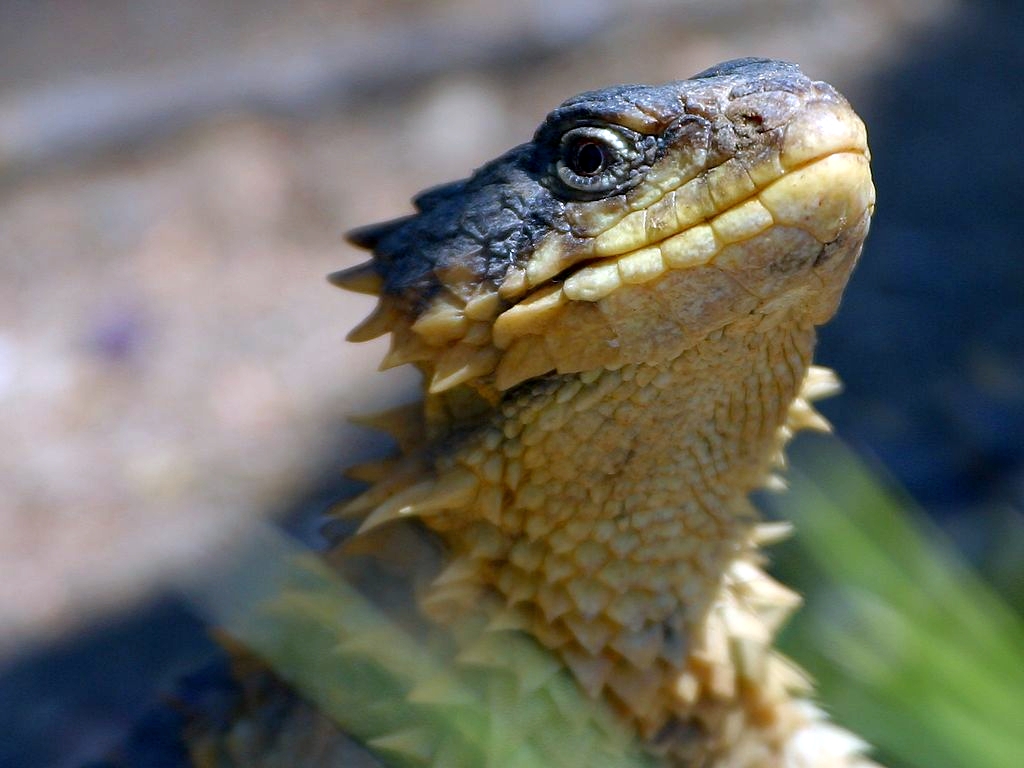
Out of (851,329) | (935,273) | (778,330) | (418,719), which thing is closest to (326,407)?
(851,329)

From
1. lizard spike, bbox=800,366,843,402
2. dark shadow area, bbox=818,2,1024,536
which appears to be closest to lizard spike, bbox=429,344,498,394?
lizard spike, bbox=800,366,843,402

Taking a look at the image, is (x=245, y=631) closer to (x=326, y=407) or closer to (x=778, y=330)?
(x=778, y=330)

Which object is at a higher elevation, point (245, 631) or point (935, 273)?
point (245, 631)

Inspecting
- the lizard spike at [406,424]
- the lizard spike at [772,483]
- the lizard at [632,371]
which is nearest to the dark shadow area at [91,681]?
the lizard spike at [406,424]

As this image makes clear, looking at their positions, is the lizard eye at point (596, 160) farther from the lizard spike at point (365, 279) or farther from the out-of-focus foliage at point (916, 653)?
the out-of-focus foliage at point (916, 653)

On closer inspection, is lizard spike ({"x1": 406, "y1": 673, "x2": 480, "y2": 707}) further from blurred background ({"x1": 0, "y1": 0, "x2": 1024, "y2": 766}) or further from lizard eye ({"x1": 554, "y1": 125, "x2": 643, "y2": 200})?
blurred background ({"x1": 0, "y1": 0, "x2": 1024, "y2": 766})

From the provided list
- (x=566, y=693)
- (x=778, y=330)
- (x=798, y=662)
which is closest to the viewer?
(x=778, y=330)

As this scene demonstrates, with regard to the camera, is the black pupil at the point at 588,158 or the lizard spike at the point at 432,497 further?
the lizard spike at the point at 432,497
